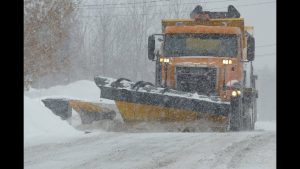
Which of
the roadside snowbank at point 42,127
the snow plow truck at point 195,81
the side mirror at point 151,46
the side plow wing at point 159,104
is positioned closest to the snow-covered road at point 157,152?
the roadside snowbank at point 42,127

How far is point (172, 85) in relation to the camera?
50.3 feet

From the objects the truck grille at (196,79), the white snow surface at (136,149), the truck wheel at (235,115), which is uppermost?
the truck grille at (196,79)

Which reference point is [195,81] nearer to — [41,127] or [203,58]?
[203,58]

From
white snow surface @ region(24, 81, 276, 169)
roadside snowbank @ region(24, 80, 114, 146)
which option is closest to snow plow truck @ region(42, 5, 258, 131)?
roadside snowbank @ region(24, 80, 114, 146)

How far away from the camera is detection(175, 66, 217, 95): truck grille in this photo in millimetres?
14852

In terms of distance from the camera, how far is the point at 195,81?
49.0ft

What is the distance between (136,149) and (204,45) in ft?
19.4

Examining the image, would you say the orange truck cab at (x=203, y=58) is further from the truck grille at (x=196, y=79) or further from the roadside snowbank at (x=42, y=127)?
the roadside snowbank at (x=42, y=127)

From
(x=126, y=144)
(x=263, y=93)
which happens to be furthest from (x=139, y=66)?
(x=263, y=93)

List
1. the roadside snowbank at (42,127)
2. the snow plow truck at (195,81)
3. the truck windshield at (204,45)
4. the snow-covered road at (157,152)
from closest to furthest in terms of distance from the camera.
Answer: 1. the snow-covered road at (157,152)
2. the roadside snowbank at (42,127)
3. the snow plow truck at (195,81)
4. the truck windshield at (204,45)

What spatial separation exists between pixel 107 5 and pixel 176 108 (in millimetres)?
54731

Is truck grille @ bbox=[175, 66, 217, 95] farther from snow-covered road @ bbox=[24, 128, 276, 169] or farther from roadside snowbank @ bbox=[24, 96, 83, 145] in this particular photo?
roadside snowbank @ bbox=[24, 96, 83, 145]

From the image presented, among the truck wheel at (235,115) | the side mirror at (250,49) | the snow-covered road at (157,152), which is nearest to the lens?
the snow-covered road at (157,152)

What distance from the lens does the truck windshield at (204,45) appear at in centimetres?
1526
